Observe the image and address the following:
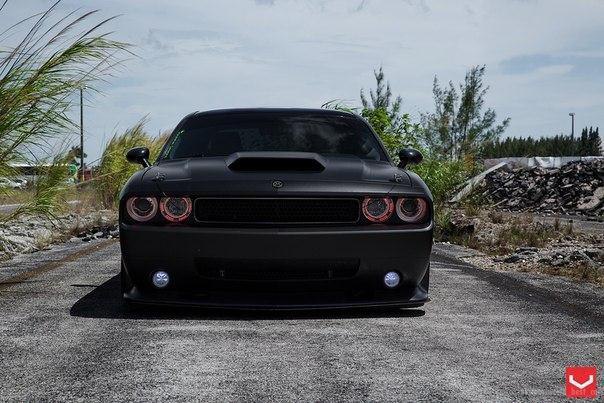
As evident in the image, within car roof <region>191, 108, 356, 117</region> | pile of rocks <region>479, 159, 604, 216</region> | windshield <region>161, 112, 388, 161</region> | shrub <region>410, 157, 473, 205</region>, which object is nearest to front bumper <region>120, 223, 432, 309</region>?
windshield <region>161, 112, 388, 161</region>

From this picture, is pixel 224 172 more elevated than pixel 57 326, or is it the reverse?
pixel 224 172

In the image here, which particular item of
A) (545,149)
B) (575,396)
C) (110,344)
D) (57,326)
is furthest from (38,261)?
(545,149)

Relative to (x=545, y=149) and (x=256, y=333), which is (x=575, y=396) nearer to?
(x=256, y=333)

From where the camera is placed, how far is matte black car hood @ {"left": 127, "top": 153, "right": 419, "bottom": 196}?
4.72 metres

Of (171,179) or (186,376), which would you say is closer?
(186,376)

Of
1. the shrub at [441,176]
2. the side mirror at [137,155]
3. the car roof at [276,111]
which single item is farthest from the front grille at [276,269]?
the shrub at [441,176]

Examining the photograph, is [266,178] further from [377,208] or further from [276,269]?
[377,208]

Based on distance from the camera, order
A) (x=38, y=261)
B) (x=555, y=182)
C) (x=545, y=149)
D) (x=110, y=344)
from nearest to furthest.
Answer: (x=110, y=344), (x=38, y=261), (x=555, y=182), (x=545, y=149)

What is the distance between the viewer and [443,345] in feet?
13.8

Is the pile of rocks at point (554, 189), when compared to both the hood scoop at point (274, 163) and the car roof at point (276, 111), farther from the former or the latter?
the hood scoop at point (274, 163)

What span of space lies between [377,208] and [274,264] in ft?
2.30

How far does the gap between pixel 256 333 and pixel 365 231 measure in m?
0.88

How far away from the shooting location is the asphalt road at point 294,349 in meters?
3.33

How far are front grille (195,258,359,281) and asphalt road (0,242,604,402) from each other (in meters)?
0.27
